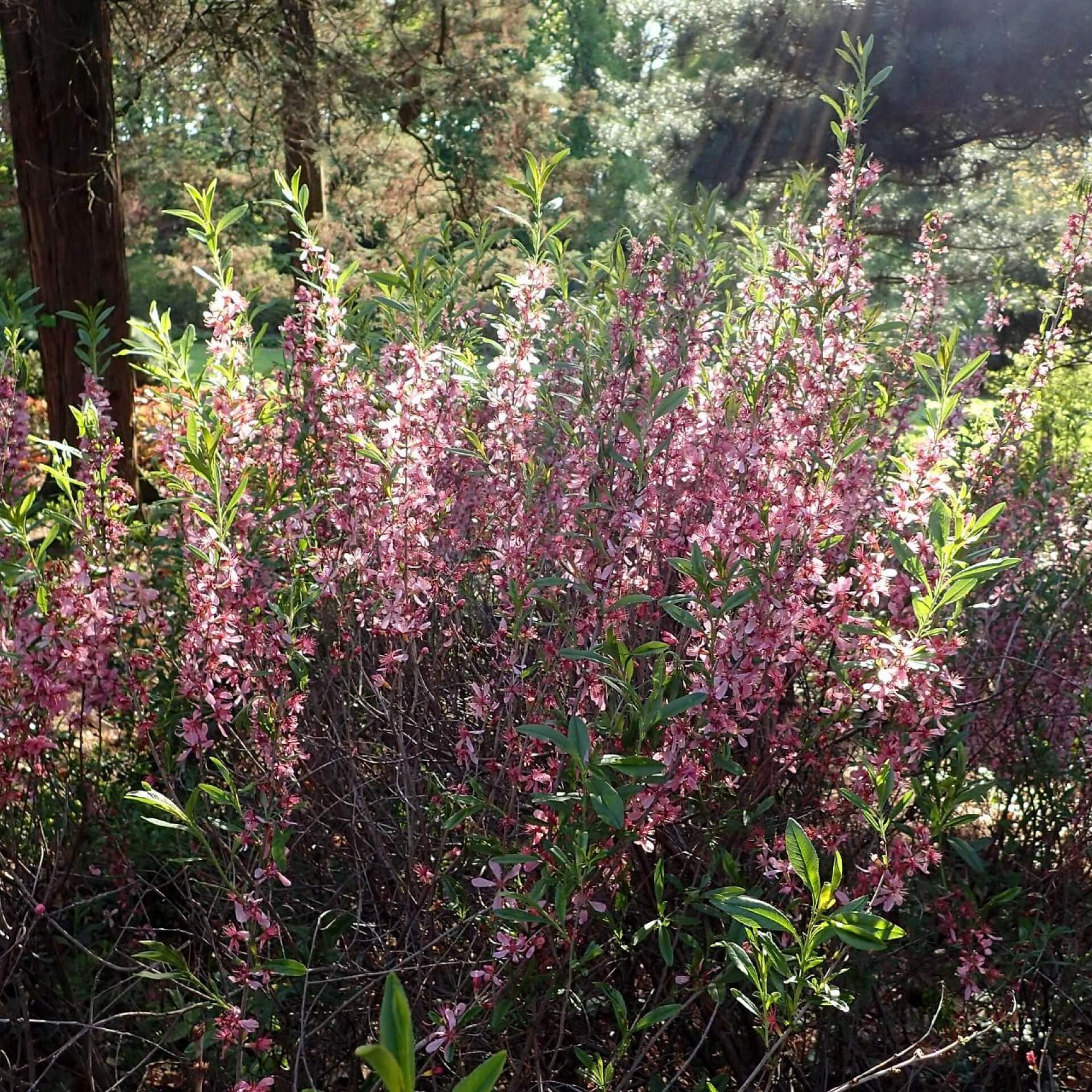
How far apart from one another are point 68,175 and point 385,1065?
7.63 meters

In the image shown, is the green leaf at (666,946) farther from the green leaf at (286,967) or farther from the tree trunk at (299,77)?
the tree trunk at (299,77)

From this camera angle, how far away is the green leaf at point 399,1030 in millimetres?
810

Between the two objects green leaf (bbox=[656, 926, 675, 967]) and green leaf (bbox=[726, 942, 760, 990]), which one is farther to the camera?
green leaf (bbox=[656, 926, 675, 967])

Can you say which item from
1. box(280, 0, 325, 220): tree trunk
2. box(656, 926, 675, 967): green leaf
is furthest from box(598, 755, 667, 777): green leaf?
box(280, 0, 325, 220): tree trunk

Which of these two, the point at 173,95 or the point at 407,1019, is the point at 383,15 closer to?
the point at 173,95

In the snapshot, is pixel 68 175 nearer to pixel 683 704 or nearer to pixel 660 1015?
pixel 683 704

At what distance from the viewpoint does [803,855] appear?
1.54 m

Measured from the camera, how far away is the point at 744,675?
191 cm

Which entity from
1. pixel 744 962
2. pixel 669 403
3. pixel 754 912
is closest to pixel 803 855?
pixel 754 912

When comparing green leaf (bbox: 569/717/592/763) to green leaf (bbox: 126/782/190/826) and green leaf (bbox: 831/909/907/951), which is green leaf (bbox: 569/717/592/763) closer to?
green leaf (bbox: 831/909/907/951)

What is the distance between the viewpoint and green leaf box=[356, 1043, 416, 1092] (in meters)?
0.74

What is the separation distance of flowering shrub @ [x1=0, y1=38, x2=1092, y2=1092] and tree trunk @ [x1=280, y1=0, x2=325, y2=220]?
5.59 meters

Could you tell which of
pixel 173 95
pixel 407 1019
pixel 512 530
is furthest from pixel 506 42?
pixel 407 1019

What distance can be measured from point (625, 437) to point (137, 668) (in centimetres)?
106
